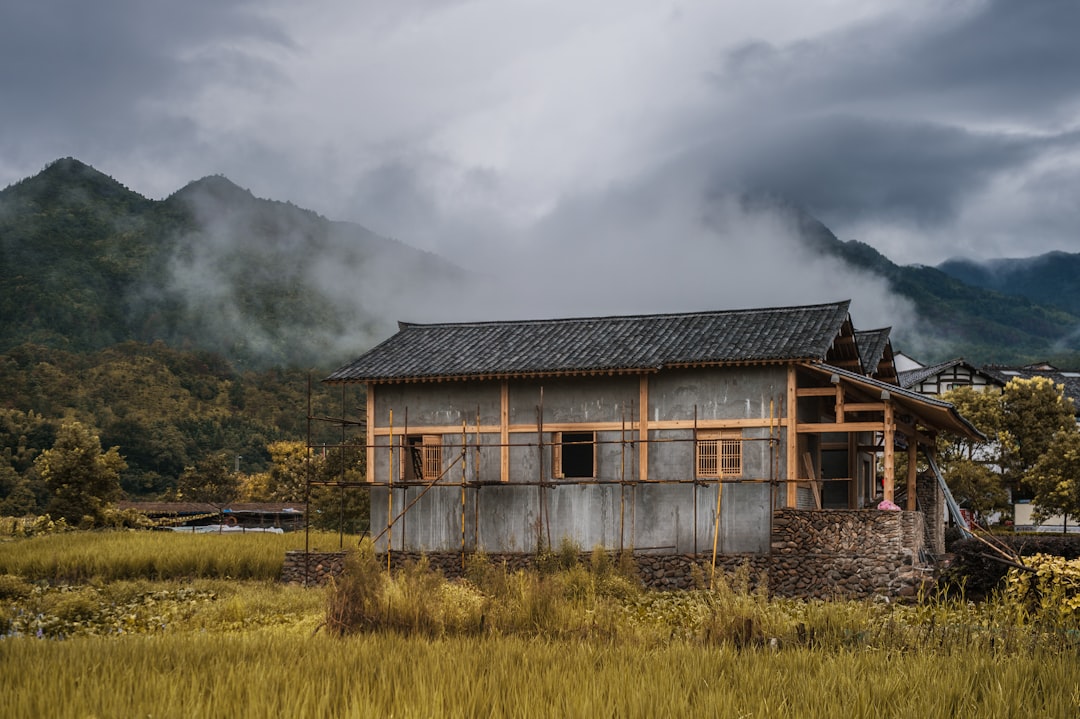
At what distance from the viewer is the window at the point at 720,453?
2105 cm

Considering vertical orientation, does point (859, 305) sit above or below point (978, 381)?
above

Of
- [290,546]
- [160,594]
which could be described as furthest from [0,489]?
[160,594]

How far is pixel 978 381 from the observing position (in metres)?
52.1

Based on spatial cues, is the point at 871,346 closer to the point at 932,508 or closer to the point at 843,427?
the point at 932,508

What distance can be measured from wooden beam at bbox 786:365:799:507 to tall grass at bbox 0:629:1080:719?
10445 mm

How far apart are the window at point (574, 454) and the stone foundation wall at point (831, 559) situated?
248cm

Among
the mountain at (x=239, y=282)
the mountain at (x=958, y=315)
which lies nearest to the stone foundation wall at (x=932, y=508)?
the mountain at (x=239, y=282)

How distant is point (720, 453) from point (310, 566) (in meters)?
8.18

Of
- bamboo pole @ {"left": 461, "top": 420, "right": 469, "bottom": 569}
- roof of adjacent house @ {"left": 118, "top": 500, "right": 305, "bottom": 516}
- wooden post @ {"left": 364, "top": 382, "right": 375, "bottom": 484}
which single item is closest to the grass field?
bamboo pole @ {"left": 461, "top": 420, "right": 469, "bottom": 569}

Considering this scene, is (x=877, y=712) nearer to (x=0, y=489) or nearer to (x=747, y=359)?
(x=747, y=359)

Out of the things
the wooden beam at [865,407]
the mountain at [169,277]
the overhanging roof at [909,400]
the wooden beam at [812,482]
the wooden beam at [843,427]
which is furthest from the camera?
the mountain at [169,277]

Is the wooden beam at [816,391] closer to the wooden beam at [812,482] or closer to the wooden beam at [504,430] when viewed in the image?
the wooden beam at [812,482]

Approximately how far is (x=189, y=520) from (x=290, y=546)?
24295 millimetres

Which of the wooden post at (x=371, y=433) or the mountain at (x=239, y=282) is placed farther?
the mountain at (x=239, y=282)
